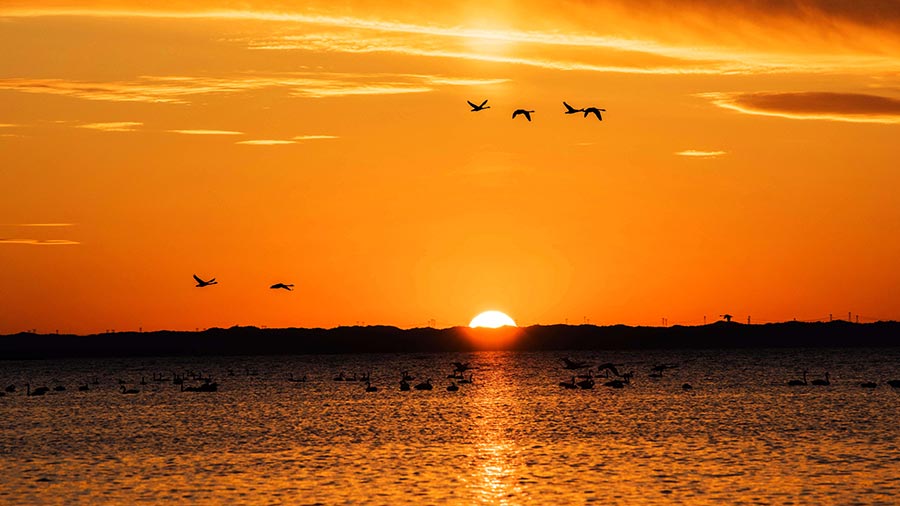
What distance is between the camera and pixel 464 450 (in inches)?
3376

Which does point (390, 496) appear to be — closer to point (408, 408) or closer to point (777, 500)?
point (777, 500)

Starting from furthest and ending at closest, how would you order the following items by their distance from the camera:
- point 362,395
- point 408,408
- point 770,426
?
1. point 362,395
2. point 408,408
3. point 770,426

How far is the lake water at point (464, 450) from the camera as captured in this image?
64.8 meters

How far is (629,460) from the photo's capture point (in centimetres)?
7738

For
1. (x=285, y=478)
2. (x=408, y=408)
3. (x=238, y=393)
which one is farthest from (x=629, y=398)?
(x=285, y=478)

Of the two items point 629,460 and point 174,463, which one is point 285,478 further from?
point 629,460

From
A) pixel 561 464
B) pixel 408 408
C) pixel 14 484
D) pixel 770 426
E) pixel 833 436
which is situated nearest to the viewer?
pixel 14 484

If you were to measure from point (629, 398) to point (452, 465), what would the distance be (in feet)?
230

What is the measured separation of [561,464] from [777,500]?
56.1ft

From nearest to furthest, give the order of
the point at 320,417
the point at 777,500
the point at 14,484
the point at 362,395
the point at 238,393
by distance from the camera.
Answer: the point at 777,500, the point at 14,484, the point at 320,417, the point at 362,395, the point at 238,393

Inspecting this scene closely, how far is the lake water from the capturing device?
212 feet

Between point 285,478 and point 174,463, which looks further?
point 174,463

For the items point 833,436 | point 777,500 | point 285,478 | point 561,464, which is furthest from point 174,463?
point 833,436

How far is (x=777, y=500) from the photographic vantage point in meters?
61.1
